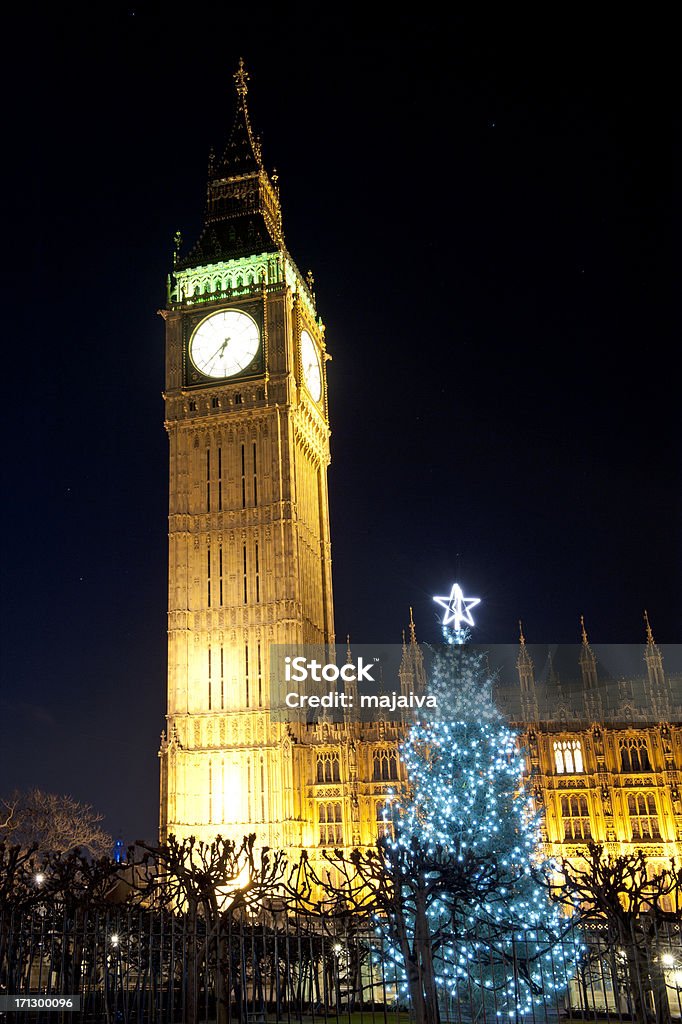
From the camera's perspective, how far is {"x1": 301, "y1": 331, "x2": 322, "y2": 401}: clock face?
69269 millimetres

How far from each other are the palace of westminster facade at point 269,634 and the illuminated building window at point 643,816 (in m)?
0.09

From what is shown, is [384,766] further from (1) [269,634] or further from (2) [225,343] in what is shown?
(2) [225,343]

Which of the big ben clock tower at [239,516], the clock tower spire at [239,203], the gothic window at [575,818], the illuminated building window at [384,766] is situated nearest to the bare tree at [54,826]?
the big ben clock tower at [239,516]

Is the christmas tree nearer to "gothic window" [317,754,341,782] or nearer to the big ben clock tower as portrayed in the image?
"gothic window" [317,754,341,782]

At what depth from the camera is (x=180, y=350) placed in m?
66.8

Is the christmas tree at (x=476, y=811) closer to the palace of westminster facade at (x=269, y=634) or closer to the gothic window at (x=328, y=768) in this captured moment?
the palace of westminster facade at (x=269, y=634)

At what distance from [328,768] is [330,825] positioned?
3.19m

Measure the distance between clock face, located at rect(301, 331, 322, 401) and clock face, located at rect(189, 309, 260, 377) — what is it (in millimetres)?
4310

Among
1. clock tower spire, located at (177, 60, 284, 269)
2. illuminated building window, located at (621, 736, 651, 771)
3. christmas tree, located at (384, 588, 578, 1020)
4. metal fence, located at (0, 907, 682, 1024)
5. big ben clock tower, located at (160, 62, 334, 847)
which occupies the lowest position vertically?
metal fence, located at (0, 907, 682, 1024)

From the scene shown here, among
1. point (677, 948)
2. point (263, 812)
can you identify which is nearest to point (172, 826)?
point (263, 812)

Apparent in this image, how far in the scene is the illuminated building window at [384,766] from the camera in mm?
56281

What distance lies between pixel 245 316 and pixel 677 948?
2177 inches

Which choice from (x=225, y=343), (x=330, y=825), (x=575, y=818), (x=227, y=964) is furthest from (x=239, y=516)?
(x=227, y=964)

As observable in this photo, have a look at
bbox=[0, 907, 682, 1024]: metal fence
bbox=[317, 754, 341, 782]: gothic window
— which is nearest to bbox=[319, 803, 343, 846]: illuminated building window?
bbox=[317, 754, 341, 782]: gothic window
